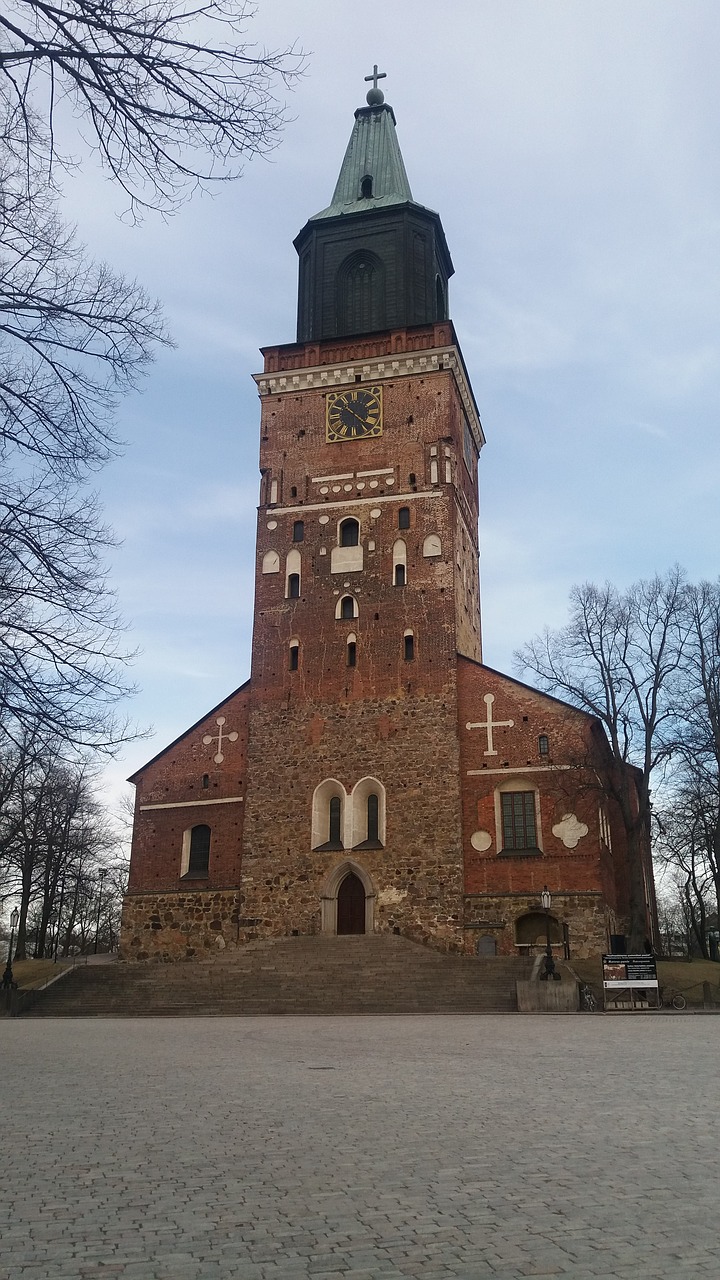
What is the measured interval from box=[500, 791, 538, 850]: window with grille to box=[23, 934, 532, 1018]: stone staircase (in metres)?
4.60

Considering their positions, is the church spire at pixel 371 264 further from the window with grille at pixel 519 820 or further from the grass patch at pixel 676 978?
the grass patch at pixel 676 978

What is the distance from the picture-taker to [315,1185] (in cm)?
581

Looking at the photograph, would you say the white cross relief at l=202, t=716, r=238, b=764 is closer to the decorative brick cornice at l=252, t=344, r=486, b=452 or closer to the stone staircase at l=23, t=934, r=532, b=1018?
the stone staircase at l=23, t=934, r=532, b=1018

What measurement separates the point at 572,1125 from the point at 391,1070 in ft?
14.0

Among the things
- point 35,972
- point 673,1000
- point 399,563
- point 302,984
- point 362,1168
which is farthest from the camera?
point 399,563

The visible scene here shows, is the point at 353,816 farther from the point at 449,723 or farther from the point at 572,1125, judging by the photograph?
the point at 572,1125

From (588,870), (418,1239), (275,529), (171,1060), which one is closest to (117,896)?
(275,529)

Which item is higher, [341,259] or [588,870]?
[341,259]

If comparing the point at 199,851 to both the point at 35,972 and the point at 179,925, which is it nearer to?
the point at 179,925

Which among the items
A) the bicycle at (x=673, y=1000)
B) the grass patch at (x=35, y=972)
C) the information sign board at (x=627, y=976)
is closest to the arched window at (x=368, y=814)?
the bicycle at (x=673, y=1000)

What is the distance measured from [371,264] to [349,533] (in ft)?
35.9

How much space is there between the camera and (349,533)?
36.6 metres

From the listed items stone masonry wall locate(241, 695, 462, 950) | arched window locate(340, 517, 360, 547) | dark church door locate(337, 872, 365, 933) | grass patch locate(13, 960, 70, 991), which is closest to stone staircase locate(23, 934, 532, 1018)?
stone masonry wall locate(241, 695, 462, 950)

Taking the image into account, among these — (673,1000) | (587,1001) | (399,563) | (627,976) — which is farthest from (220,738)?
(673,1000)
